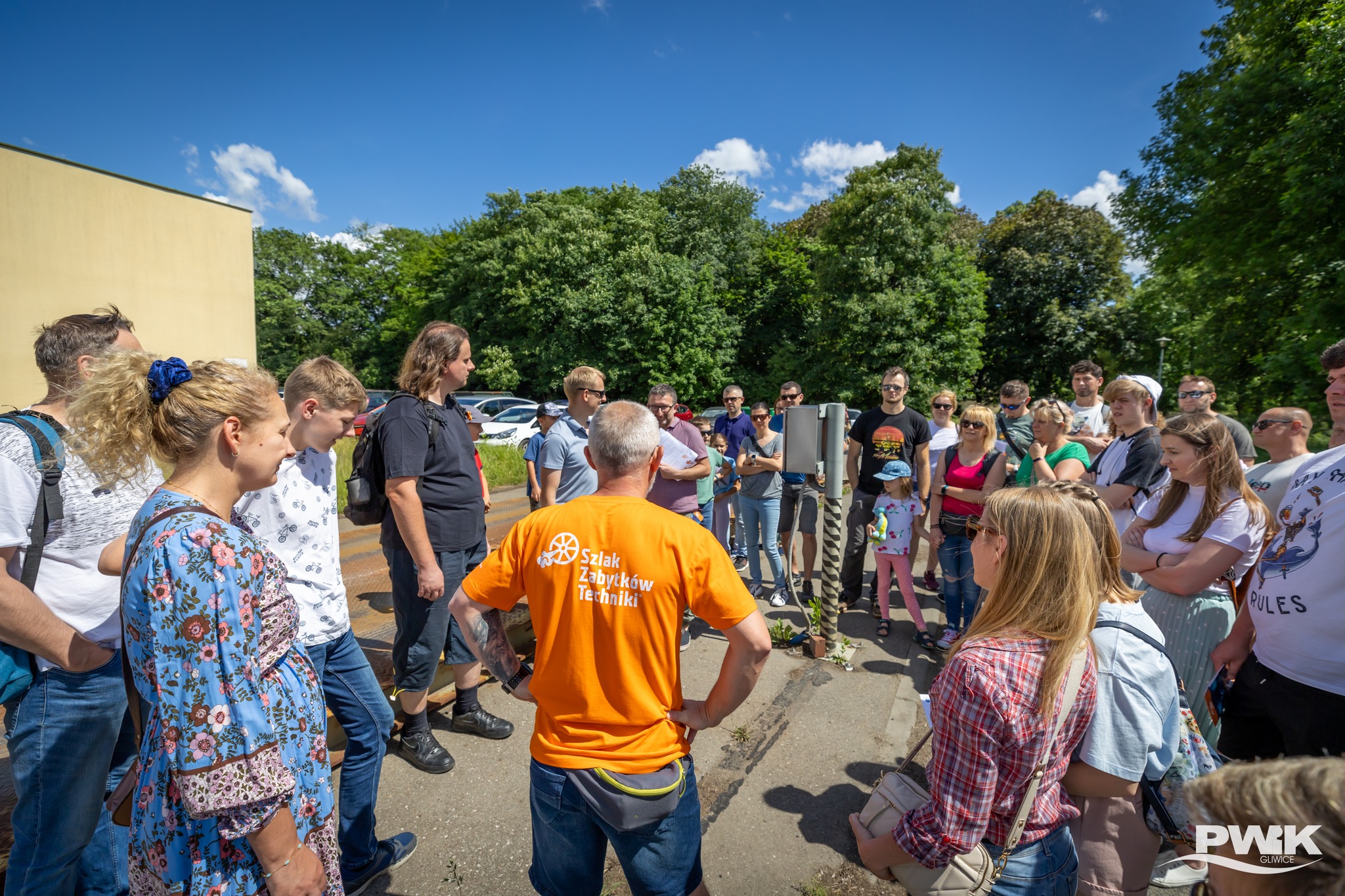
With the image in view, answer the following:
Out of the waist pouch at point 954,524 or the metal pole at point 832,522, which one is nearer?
the metal pole at point 832,522

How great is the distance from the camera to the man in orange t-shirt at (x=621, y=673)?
155cm

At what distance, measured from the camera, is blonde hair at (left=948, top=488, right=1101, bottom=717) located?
4.75ft

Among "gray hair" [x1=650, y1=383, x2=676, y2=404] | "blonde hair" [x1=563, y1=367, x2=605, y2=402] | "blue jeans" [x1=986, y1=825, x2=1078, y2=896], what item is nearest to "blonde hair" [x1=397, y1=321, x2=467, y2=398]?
"blonde hair" [x1=563, y1=367, x2=605, y2=402]

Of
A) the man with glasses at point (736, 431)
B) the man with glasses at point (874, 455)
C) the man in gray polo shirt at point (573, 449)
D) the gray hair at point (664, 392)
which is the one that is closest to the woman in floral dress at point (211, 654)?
the man in gray polo shirt at point (573, 449)

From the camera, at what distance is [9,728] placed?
5.68 feet

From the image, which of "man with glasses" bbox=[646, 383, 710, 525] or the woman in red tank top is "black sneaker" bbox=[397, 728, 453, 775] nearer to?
"man with glasses" bbox=[646, 383, 710, 525]

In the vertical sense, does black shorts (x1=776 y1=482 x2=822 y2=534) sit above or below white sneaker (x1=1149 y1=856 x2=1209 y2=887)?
above

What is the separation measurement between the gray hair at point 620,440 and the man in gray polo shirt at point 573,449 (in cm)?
201

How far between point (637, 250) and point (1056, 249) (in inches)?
739

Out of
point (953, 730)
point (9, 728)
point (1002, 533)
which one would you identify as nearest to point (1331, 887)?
point (953, 730)

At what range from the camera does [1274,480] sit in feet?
11.4

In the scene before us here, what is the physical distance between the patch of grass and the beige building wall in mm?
4093

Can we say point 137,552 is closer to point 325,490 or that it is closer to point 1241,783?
point 325,490

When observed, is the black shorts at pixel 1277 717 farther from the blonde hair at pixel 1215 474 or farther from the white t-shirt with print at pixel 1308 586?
the blonde hair at pixel 1215 474
